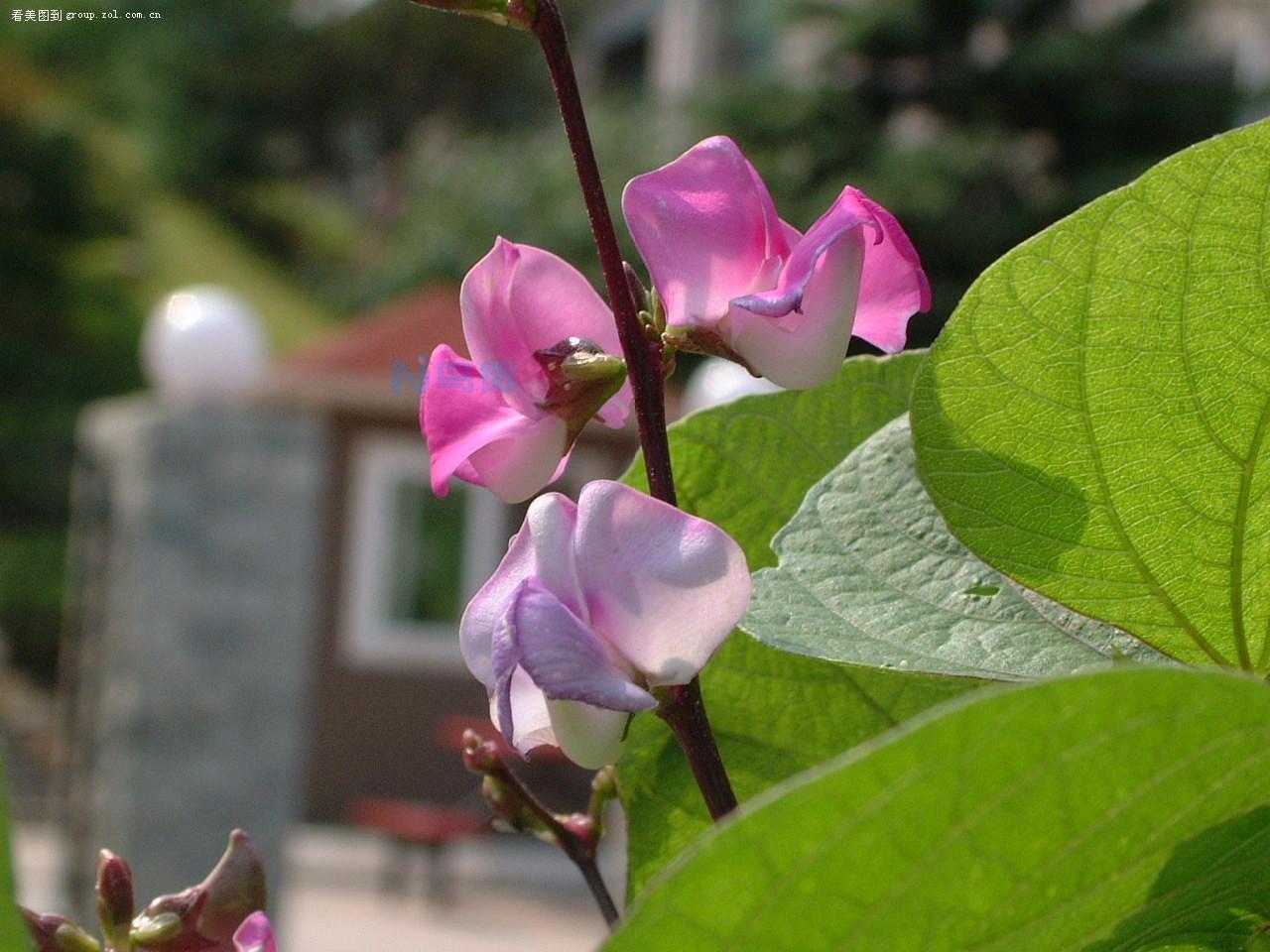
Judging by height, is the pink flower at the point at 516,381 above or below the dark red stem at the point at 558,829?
above

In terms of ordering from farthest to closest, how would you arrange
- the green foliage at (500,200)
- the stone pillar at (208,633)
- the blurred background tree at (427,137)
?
the green foliage at (500,200)
the blurred background tree at (427,137)
the stone pillar at (208,633)

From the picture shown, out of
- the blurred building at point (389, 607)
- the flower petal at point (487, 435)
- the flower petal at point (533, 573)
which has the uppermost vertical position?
the flower petal at point (487, 435)

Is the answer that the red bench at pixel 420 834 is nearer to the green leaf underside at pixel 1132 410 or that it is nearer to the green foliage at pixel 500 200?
the green foliage at pixel 500 200

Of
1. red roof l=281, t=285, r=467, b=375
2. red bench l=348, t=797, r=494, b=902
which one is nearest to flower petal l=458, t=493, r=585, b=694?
red bench l=348, t=797, r=494, b=902

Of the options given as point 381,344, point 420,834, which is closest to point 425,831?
point 420,834

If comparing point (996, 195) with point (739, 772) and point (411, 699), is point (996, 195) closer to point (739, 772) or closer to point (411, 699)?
point (411, 699)

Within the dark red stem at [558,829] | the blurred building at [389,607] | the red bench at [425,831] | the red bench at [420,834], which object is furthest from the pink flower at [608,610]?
the blurred building at [389,607]
